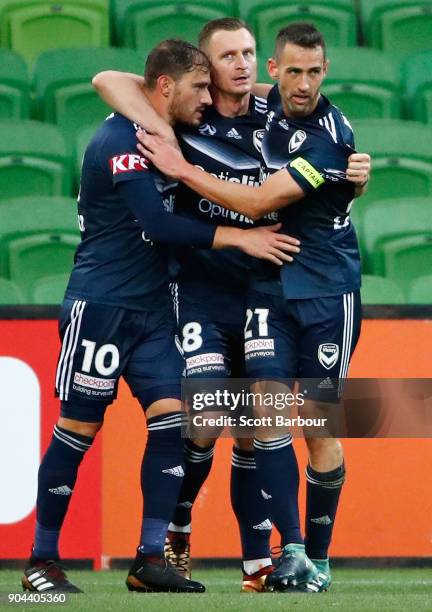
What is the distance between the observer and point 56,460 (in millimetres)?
5551

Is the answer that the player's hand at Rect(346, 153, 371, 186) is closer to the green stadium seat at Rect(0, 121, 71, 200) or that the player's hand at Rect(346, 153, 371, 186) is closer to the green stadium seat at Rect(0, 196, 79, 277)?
the green stadium seat at Rect(0, 196, 79, 277)

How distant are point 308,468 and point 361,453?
1310 mm

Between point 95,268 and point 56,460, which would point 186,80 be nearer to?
point 95,268

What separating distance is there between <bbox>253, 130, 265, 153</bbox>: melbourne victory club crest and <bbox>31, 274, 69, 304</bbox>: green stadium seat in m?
1.93

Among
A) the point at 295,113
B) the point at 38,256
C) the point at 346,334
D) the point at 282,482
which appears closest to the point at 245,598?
the point at 282,482

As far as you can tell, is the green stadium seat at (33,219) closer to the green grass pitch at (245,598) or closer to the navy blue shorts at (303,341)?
the green grass pitch at (245,598)

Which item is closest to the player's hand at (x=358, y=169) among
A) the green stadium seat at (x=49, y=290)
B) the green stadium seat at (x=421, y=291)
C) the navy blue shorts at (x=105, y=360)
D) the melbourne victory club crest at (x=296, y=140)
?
the melbourne victory club crest at (x=296, y=140)

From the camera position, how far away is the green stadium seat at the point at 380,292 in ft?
25.1

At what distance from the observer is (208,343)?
19.4ft

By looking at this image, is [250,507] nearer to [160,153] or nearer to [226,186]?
[226,186]

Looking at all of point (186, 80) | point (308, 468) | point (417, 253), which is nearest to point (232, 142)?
point (186, 80)

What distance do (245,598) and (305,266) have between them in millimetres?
1303

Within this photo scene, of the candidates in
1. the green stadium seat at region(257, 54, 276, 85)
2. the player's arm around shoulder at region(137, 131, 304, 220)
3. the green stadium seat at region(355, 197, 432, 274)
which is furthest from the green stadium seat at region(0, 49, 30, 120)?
the player's arm around shoulder at region(137, 131, 304, 220)

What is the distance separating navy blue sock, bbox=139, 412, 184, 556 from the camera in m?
5.48
